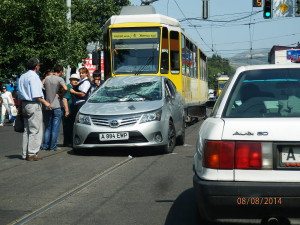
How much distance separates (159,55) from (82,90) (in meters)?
4.87

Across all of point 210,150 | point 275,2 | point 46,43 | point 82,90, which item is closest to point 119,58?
point 82,90

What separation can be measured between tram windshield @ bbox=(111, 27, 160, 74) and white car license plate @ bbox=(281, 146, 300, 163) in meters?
13.6

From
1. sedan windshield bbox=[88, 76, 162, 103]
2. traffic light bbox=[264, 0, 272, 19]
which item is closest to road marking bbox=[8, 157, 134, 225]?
sedan windshield bbox=[88, 76, 162, 103]

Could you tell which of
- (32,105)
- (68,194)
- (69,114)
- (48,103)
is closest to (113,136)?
(48,103)

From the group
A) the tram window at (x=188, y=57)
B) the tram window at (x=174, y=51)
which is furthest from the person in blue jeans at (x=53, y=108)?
the tram window at (x=188, y=57)

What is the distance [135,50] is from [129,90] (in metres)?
5.56

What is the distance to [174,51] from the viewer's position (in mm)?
18781

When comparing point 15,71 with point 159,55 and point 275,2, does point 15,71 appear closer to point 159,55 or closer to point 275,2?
point 159,55

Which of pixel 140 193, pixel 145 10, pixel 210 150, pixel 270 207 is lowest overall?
pixel 140 193

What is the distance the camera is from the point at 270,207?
441 centimetres

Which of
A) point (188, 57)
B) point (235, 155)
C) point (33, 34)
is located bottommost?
point (235, 155)

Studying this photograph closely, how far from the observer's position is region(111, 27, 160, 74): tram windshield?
59.3 ft
